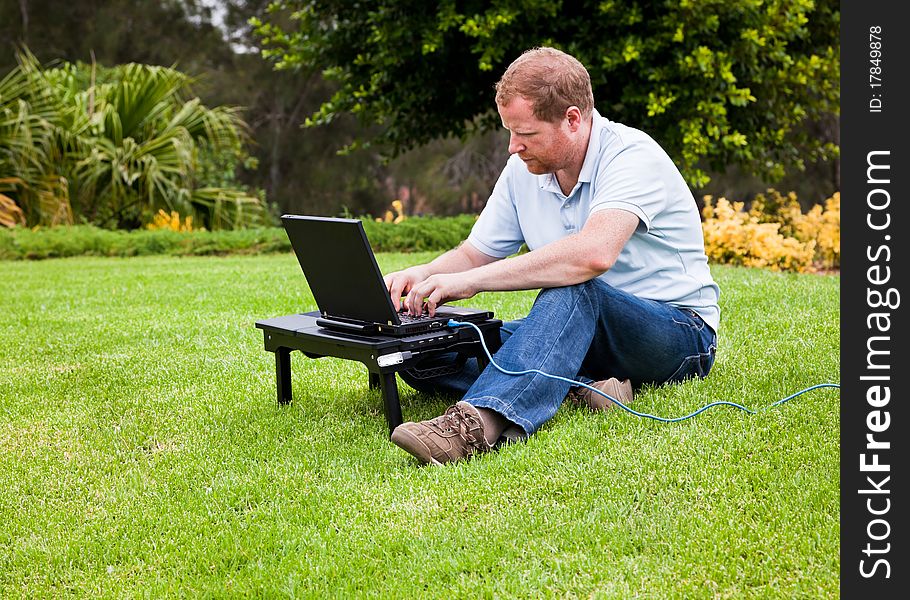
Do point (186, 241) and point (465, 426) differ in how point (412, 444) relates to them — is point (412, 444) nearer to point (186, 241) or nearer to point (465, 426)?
point (465, 426)

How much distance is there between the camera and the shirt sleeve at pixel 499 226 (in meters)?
3.85

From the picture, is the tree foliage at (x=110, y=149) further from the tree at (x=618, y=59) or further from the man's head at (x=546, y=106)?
the man's head at (x=546, y=106)

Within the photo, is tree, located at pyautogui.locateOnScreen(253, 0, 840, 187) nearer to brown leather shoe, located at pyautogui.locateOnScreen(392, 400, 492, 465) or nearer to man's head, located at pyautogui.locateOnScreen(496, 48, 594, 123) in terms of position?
man's head, located at pyautogui.locateOnScreen(496, 48, 594, 123)

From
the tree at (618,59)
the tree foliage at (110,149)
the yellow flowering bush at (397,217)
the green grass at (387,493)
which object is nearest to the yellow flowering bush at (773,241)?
the tree at (618,59)

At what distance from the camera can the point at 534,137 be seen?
11.1 feet

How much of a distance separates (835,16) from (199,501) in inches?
328

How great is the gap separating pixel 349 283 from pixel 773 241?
19.5 ft

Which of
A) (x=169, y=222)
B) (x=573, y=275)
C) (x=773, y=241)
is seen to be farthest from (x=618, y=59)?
(x=169, y=222)

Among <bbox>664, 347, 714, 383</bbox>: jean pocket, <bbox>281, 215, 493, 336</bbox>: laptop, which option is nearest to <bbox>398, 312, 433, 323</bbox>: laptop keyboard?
<bbox>281, 215, 493, 336</bbox>: laptop

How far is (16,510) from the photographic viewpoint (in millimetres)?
3037
